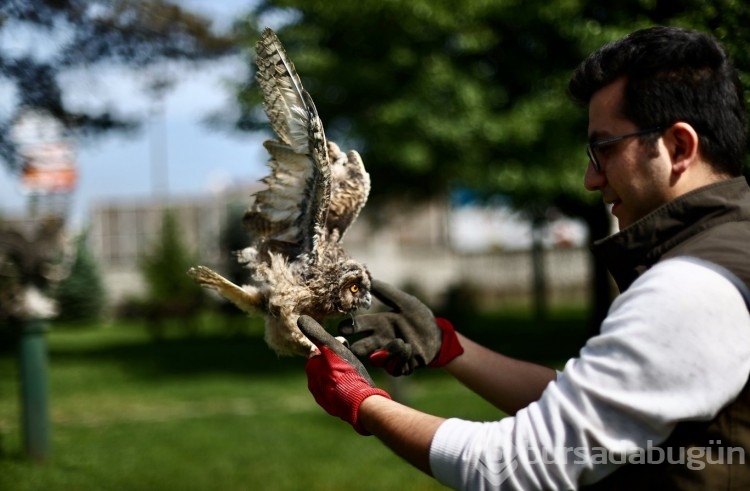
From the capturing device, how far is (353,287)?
298 centimetres

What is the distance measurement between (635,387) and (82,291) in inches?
1182

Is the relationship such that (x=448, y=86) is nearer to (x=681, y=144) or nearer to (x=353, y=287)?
(x=353, y=287)

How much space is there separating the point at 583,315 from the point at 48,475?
66.8 feet

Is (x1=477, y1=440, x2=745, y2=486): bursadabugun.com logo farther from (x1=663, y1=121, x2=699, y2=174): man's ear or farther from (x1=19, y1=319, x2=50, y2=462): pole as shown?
(x1=19, y1=319, x2=50, y2=462): pole

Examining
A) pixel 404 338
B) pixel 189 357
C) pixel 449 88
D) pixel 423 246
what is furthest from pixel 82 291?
pixel 404 338

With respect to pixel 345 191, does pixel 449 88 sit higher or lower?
higher

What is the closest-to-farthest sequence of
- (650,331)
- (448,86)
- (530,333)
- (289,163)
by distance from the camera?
(650,331), (289,163), (448,86), (530,333)

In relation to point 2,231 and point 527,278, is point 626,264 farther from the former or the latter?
point 527,278

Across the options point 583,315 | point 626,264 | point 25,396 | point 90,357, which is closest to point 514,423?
point 626,264

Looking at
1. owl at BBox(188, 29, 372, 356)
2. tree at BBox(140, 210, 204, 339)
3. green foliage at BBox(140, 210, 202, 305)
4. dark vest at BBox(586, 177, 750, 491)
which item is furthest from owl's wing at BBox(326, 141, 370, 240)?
green foliage at BBox(140, 210, 202, 305)

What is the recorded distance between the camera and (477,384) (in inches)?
98.1

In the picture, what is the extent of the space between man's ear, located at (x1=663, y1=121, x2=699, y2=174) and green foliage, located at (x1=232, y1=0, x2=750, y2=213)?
9146 mm

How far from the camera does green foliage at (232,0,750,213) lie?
11656 mm

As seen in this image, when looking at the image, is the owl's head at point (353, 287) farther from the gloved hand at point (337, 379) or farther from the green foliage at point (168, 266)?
the green foliage at point (168, 266)
